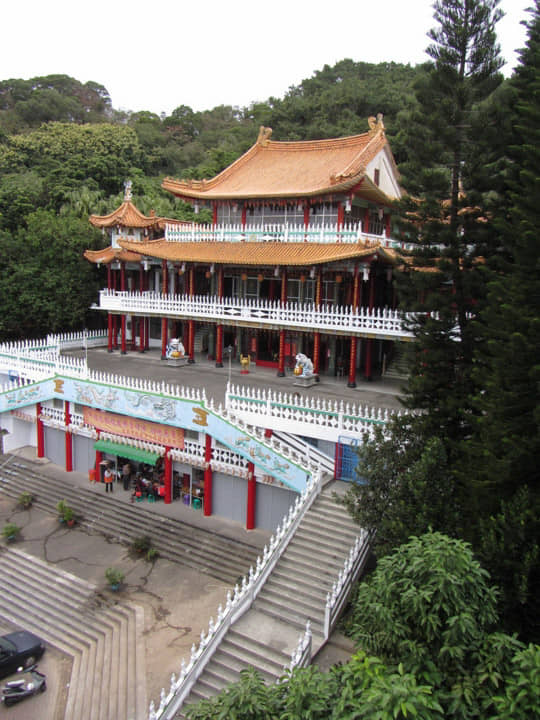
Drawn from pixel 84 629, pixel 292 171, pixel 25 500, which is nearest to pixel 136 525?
pixel 84 629

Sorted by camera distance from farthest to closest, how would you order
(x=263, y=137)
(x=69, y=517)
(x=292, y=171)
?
(x=263, y=137), (x=292, y=171), (x=69, y=517)

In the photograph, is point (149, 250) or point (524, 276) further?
point (149, 250)

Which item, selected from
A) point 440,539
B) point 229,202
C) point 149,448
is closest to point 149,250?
point 229,202

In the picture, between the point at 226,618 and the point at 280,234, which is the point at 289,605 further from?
the point at 280,234

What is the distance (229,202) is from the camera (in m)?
25.1

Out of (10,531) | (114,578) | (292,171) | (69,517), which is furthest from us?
(292,171)

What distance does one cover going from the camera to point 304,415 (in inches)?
632

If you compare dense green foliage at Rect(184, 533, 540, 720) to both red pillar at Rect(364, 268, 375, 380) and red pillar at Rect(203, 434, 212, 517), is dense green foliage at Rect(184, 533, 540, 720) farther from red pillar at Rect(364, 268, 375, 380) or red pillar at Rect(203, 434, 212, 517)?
red pillar at Rect(364, 268, 375, 380)

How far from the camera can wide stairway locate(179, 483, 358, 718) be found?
1096 cm

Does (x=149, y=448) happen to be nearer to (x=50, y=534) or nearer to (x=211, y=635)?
(x=50, y=534)

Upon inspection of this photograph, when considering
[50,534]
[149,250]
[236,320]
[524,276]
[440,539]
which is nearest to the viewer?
[440,539]

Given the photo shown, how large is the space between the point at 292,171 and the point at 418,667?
2251 cm

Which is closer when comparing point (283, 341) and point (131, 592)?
point (131, 592)

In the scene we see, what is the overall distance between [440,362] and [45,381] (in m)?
15.3
